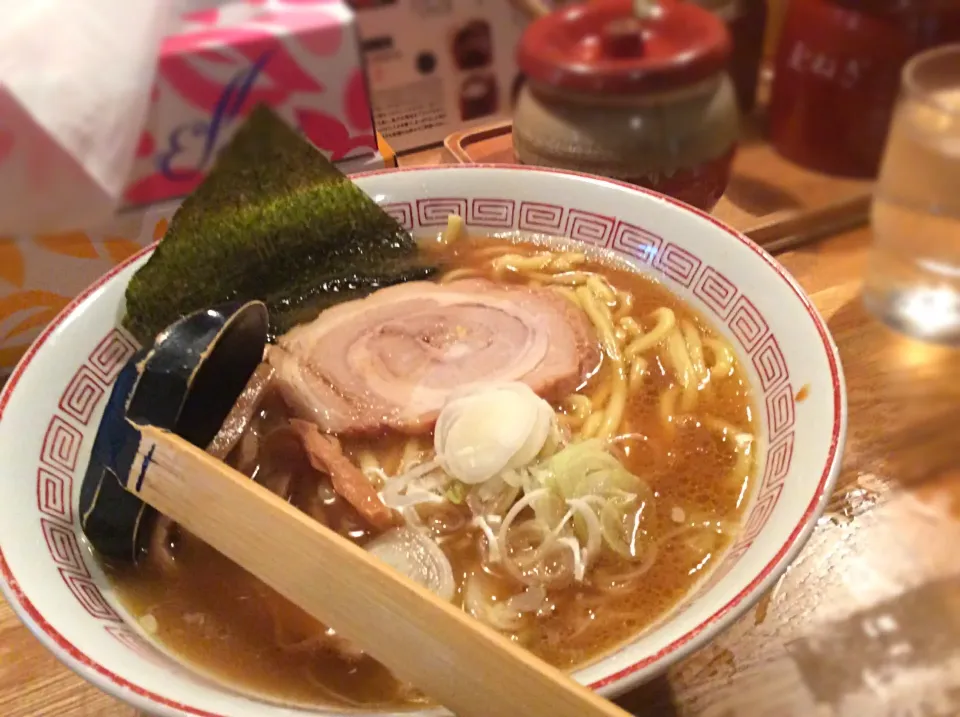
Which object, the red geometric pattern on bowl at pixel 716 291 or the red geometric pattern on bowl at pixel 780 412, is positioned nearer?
the red geometric pattern on bowl at pixel 780 412

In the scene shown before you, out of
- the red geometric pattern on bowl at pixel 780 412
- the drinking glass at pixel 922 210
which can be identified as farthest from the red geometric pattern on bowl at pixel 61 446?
the drinking glass at pixel 922 210

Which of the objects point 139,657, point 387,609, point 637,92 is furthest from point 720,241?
point 139,657

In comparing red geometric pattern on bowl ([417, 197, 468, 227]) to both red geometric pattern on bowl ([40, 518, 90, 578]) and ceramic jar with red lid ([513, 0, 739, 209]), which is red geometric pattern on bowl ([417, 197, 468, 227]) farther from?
red geometric pattern on bowl ([40, 518, 90, 578])

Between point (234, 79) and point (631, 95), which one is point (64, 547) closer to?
point (234, 79)

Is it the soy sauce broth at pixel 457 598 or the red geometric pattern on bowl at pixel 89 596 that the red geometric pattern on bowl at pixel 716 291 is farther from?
the red geometric pattern on bowl at pixel 89 596

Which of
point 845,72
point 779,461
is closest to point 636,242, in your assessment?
point 779,461

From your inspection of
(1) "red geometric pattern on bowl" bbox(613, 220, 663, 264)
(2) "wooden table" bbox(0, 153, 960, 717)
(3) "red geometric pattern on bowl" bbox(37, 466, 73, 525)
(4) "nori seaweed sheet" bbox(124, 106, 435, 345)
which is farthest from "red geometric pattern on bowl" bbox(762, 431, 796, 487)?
(3) "red geometric pattern on bowl" bbox(37, 466, 73, 525)

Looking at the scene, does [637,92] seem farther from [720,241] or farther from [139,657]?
[139,657]
